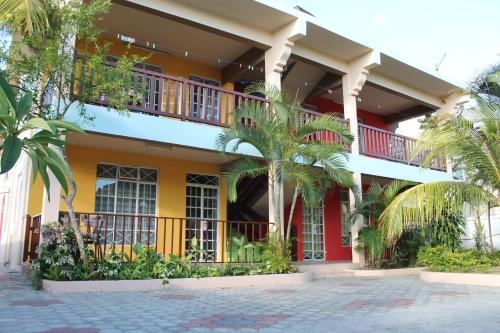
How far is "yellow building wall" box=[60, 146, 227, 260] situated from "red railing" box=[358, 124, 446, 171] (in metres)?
4.20

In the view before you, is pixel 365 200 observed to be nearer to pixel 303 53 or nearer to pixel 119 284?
pixel 303 53

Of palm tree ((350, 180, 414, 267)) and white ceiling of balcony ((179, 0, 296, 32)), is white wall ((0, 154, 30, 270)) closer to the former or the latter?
white ceiling of balcony ((179, 0, 296, 32))

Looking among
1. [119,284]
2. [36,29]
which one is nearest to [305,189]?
[119,284]

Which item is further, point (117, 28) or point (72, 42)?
point (117, 28)

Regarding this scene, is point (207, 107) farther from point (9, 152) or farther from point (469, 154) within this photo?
point (9, 152)

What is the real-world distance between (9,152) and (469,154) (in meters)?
8.46

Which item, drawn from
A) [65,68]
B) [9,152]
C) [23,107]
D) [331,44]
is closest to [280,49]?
[331,44]

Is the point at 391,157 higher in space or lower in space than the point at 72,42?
lower

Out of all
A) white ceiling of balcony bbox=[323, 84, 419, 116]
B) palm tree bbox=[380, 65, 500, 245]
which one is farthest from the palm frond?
white ceiling of balcony bbox=[323, 84, 419, 116]

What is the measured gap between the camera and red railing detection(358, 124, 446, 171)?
1255cm

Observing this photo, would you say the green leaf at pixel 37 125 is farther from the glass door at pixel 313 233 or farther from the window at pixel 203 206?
the glass door at pixel 313 233

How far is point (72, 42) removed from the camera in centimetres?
746

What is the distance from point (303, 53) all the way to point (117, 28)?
457 centimetres

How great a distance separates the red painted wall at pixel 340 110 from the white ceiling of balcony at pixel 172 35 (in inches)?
160
